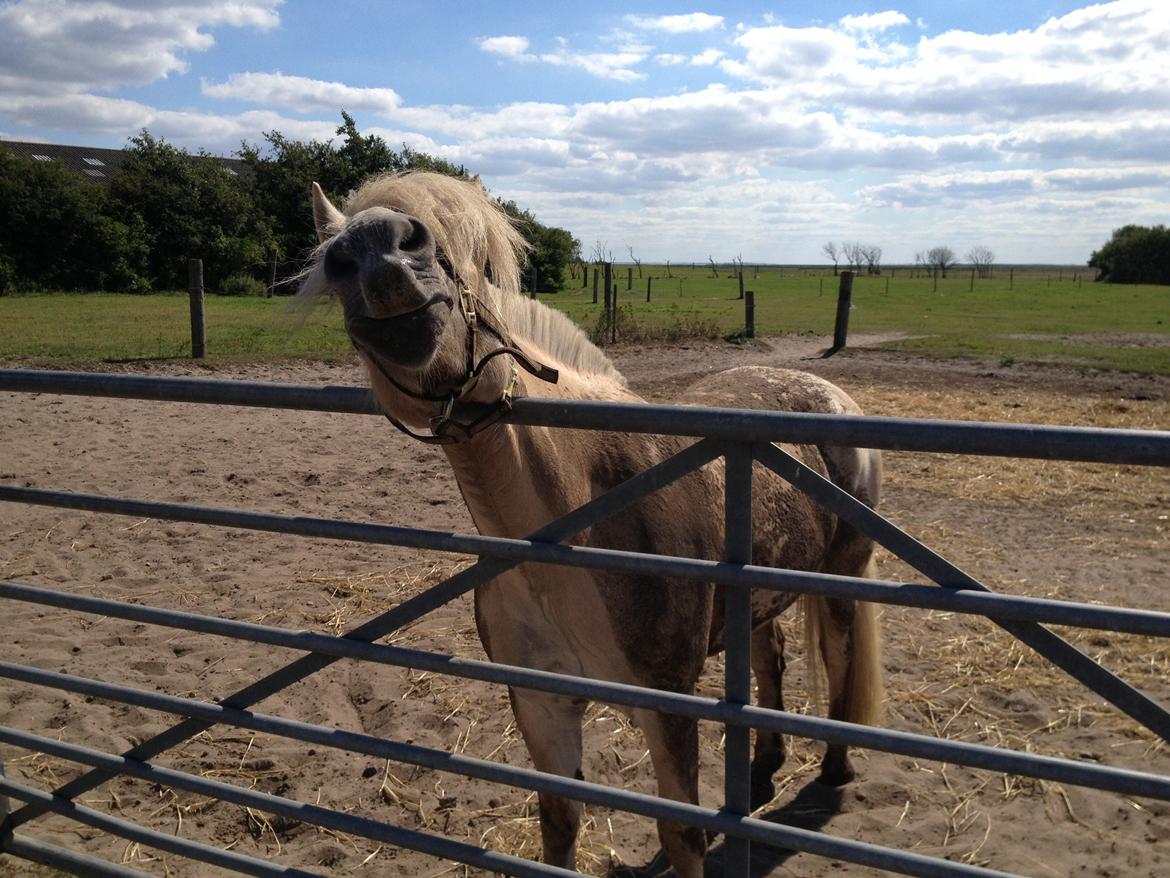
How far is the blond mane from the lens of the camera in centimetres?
202

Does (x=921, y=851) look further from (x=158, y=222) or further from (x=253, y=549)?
(x=158, y=222)

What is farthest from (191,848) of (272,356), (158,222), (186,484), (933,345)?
(158,222)

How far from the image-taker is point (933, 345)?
1772 centimetres

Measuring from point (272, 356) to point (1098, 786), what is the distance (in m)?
13.1

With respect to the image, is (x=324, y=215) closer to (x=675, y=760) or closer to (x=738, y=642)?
(x=738, y=642)

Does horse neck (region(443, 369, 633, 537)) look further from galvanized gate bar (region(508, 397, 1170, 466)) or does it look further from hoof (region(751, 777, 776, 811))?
hoof (region(751, 777, 776, 811))

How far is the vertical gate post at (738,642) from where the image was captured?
5.52 ft

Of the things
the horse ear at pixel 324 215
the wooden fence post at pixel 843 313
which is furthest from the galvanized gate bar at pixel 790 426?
the wooden fence post at pixel 843 313

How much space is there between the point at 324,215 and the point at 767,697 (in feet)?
9.31

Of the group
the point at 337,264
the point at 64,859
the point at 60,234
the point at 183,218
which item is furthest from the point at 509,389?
the point at 183,218

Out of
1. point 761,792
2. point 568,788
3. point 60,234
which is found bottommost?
point 761,792

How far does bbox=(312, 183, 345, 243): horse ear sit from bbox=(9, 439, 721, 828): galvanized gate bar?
35.2 inches

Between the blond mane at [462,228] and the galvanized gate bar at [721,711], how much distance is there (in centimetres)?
82

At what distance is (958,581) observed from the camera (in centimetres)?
156
